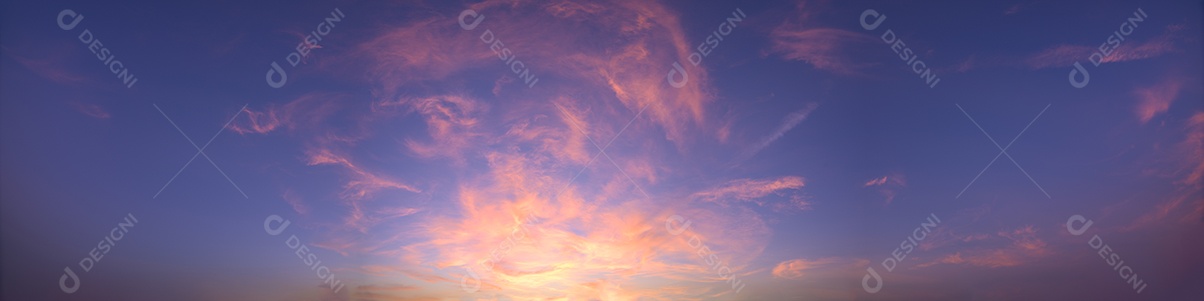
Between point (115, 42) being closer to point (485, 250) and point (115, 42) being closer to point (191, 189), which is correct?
point (191, 189)

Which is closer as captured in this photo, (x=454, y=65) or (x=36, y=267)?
(x=36, y=267)

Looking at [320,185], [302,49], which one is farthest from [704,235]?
[302,49]

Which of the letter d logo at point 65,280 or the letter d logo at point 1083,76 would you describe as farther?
the letter d logo at point 1083,76

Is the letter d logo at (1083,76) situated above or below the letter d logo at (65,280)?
above

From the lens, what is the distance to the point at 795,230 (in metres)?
6.15

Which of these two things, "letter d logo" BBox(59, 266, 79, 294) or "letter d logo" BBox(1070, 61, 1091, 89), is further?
"letter d logo" BBox(1070, 61, 1091, 89)

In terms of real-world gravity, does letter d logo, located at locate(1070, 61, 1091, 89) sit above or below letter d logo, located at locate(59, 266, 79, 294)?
above

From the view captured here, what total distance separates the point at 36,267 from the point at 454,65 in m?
4.15

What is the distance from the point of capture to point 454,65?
598 centimetres

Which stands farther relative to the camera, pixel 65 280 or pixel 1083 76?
pixel 1083 76

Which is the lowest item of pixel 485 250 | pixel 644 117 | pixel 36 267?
pixel 36 267

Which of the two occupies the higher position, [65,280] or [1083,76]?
[1083,76]

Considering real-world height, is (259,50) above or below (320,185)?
above

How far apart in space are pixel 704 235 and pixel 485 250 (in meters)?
2.20
